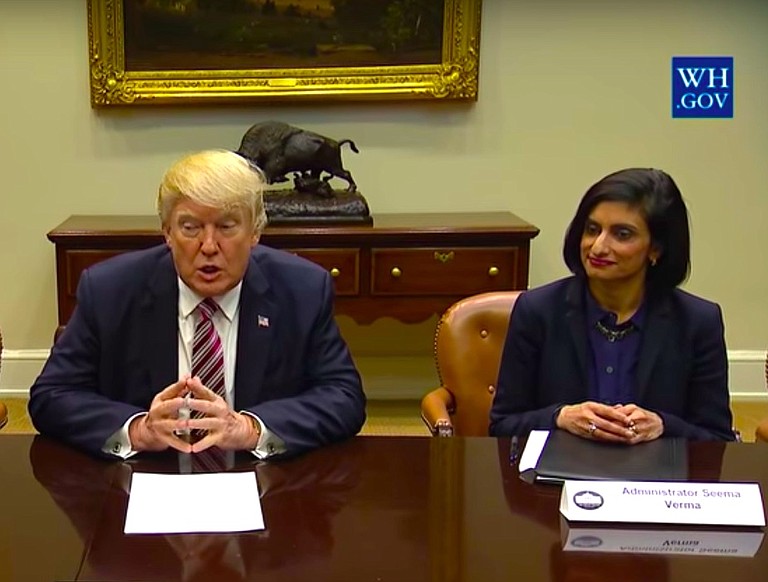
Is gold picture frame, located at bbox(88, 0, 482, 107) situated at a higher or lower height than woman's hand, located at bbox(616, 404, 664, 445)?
higher

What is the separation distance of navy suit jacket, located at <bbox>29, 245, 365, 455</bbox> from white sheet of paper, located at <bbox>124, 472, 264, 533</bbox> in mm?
271

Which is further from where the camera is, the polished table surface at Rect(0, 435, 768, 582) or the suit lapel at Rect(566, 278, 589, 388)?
the suit lapel at Rect(566, 278, 589, 388)

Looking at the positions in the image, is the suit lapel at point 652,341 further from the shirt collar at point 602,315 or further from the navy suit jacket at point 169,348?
the navy suit jacket at point 169,348

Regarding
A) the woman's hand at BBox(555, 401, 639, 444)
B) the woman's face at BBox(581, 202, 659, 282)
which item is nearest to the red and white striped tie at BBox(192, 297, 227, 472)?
the woman's hand at BBox(555, 401, 639, 444)

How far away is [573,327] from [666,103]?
2.30 m

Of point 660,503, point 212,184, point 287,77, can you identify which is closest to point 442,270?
point 287,77

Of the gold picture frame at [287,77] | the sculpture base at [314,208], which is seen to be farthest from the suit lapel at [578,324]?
the gold picture frame at [287,77]

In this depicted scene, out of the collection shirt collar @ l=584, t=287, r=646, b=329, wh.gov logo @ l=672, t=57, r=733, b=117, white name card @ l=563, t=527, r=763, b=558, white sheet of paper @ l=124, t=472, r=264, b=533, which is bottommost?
white name card @ l=563, t=527, r=763, b=558

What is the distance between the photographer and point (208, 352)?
72.6 inches

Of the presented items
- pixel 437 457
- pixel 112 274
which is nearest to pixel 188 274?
pixel 112 274

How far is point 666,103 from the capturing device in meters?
3.96

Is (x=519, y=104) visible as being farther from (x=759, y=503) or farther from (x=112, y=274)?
(x=759, y=503)

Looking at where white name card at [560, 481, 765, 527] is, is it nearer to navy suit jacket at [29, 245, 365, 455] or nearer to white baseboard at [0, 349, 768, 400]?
navy suit jacket at [29, 245, 365, 455]

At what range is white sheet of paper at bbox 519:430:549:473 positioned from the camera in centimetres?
158
